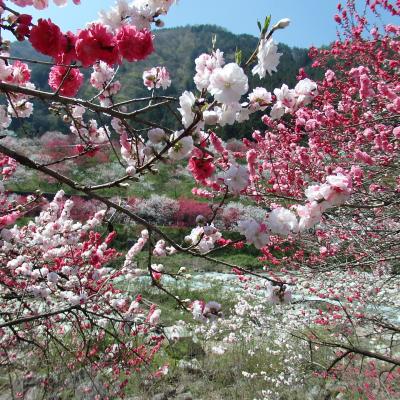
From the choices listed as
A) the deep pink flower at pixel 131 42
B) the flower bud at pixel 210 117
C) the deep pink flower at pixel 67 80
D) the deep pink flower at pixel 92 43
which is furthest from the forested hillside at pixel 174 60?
the flower bud at pixel 210 117

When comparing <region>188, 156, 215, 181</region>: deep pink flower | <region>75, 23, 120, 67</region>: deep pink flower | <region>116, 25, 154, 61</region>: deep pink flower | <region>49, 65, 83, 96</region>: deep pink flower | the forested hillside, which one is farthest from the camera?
the forested hillside

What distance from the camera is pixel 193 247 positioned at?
1.66m

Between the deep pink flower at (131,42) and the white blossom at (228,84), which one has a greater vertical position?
the deep pink flower at (131,42)

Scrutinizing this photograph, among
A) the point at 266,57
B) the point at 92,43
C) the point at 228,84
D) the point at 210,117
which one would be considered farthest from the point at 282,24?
the point at 92,43

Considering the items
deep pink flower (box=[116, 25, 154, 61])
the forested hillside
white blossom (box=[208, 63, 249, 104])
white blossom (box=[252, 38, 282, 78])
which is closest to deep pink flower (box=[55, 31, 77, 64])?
deep pink flower (box=[116, 25, 154, 61])

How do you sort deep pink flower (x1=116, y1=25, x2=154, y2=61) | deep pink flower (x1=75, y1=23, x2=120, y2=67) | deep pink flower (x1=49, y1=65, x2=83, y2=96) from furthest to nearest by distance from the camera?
deep pink flower (x1=49, y1=65, x2=83, y2=96) < deep pink flower (x1=116, y1=25, x2=154, y2=61) < deep pink flower (x1=75, y1=23, x2=120, y2=67)

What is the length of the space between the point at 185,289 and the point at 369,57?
277 inches

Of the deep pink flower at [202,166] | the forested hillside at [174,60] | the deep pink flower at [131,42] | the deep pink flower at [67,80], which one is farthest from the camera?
the forested hillside at [174,60]

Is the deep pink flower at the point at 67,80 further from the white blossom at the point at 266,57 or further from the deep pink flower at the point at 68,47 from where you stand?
the white blossom at the point at 266,57

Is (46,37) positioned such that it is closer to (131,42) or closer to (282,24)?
(131,42)

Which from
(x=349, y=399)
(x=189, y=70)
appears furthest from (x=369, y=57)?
(x=189, y=70)

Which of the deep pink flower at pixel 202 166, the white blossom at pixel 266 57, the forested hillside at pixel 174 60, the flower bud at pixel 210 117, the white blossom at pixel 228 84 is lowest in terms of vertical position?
the deep pink flower at pixel 202 166

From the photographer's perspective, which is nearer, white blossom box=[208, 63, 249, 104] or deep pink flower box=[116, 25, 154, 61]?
white blossom box=[208, 63, 249, 104]

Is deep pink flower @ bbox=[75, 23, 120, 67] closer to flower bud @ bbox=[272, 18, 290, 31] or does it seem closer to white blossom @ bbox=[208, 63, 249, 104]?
white blossom @ bbox=[208, 63, 249, 104]
